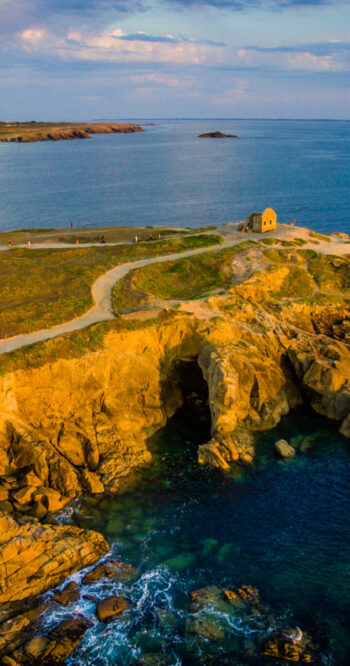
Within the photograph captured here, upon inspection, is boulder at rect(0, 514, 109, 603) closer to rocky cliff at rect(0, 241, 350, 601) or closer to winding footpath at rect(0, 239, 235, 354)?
rocky cliff at rect(0, 241, 350, 601)

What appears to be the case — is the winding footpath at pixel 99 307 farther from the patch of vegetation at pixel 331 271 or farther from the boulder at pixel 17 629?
the boulder at pixel 17 629

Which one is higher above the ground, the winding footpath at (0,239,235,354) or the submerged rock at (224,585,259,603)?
the winding footpath at (0,239,235,354)

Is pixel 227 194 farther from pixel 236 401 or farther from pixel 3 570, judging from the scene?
pixel 3 570

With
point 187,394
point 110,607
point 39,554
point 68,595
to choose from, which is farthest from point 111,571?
point 187,394

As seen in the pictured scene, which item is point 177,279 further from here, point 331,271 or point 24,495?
point 24,495

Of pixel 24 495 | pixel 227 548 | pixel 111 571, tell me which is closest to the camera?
pixel 111 571

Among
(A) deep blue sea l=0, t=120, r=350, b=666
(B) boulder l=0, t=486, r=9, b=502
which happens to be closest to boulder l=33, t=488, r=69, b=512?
(A) deep blue sea l=0, t=120, r=350, b=666

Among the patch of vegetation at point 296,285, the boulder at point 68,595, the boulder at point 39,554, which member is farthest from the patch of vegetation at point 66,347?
the patch of vegetation at point 296,285
